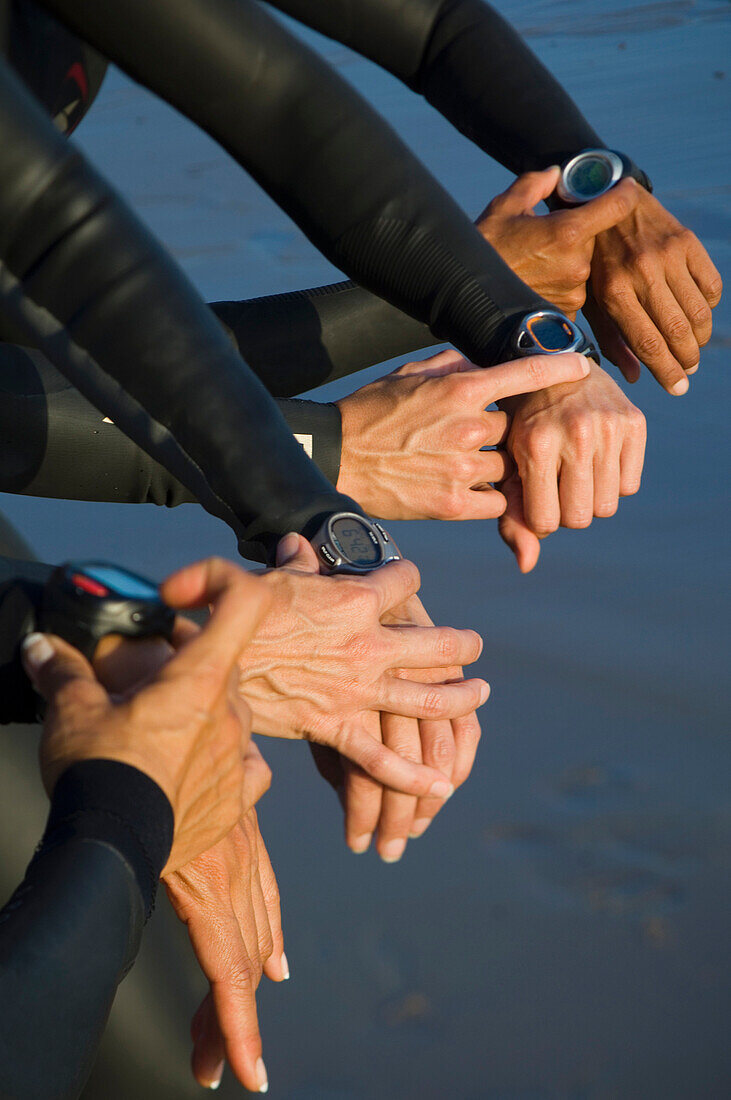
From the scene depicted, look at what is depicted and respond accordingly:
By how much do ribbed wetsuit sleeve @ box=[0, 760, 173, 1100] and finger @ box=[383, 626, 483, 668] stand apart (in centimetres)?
31

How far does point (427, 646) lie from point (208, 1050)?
1.08ft

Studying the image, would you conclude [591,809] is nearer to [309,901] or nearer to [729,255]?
[309,901]

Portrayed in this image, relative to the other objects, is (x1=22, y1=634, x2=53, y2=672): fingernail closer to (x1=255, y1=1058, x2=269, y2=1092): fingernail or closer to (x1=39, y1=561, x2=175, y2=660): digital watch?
(x1=39, y1=561, x2=175, y2=660): digital watch

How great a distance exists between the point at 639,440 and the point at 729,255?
0.89 m

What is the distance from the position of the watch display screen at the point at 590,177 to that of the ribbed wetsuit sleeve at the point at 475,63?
0.07 ft

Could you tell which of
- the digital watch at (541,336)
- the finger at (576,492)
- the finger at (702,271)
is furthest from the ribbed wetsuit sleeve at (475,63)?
the finger at (576,492)

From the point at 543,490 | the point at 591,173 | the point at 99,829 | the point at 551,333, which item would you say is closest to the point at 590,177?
the point at 591,173

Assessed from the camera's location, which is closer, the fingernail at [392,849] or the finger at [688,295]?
the fingernail at [392,849]

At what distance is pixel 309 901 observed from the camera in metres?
0.92

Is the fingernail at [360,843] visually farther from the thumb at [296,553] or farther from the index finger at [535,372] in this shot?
the index finger at [535,372]

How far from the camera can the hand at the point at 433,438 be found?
3.17 ft

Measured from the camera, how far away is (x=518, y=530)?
3.23ft

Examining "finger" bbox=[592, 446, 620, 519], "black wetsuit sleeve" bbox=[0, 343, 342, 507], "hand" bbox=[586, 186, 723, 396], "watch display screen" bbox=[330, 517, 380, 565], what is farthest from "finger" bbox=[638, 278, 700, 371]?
"watch display screen" bbox=[330, 517, 380, 565]

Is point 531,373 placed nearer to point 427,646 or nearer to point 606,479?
point 606,479
